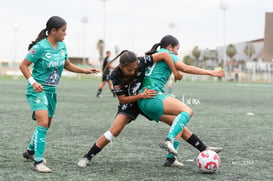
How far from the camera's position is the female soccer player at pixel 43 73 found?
238 inches

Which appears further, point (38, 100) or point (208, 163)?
point (38, 100)

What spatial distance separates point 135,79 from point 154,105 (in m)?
0.42

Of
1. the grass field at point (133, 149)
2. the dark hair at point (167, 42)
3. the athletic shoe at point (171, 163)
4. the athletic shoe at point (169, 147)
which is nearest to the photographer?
the athletic shoe at point (169, 147)

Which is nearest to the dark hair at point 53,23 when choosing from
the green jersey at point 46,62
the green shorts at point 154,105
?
the green jersey at point 46,62

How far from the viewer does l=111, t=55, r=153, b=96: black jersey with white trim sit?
605 centimetres

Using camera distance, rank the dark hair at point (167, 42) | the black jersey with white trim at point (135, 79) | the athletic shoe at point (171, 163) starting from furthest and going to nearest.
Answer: the athletic shoe at point (171, 163)
the dark hair at point (167, 42)
the black jersey with white trim at point (135, 79)

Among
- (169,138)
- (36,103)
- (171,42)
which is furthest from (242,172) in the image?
(36,103)

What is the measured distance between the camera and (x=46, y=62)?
6117 millimetres

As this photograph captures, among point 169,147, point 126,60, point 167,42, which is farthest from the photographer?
point 167,42

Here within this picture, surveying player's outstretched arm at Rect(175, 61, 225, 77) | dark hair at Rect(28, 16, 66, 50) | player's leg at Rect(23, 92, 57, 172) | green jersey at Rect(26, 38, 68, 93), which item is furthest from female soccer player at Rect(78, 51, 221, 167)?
dark hair at Rect(28, 16, 66, 50)

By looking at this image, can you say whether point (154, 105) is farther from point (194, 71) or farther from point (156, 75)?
point (194, 71)

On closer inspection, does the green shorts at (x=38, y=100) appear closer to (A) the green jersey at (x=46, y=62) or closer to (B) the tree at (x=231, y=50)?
(A) the green jersey at (x=46, y=62)

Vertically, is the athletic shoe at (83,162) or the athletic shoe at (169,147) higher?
the athletic shoe at (169,147)

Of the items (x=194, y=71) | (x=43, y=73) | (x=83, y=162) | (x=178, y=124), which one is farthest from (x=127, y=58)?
(x=83, y=162)
